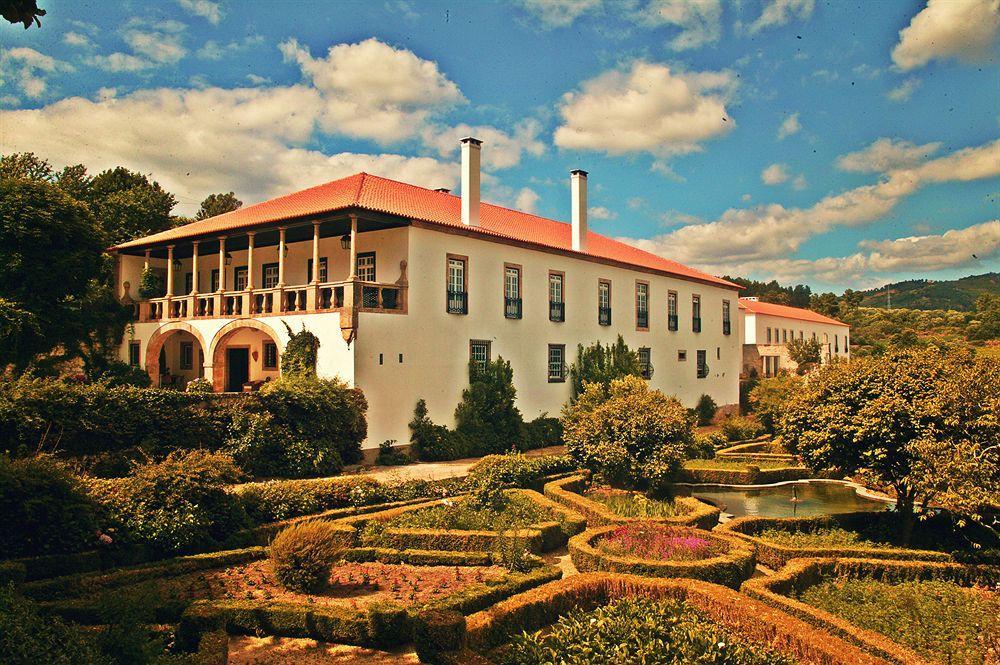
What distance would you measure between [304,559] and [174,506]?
10.0ft

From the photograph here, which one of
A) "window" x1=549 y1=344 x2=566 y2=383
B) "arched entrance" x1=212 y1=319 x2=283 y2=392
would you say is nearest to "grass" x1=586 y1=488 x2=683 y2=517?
"window" x1=549 y1=344 x2=566 y2=383

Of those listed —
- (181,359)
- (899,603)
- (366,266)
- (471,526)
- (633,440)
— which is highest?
(366,266)

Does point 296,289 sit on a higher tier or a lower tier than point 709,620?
higher

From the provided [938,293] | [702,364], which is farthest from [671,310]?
[938,293]

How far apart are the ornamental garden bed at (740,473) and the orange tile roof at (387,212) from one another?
10633 millimetres

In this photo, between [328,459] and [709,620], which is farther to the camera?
[328,459]

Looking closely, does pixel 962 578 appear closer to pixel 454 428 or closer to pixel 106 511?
pixel 106 511

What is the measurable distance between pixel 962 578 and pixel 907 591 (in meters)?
1.50

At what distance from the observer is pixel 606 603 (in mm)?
8812

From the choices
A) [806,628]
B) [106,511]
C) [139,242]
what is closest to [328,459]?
[106,511]

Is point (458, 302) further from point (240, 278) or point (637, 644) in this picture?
point (637, 644)

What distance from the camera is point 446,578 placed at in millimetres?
9695

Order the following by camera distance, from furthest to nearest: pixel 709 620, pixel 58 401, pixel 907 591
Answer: pixel 58 401, pixel 907 591, pixel 709 620

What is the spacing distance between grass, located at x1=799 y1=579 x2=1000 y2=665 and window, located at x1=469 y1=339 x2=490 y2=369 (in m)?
15.1
